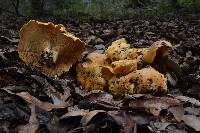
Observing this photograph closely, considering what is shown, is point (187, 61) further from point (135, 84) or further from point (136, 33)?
point (136, 33)

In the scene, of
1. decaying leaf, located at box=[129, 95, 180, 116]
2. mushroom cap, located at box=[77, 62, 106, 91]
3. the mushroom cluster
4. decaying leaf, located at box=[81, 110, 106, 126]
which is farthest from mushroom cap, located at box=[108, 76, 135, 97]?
decaying leaf, located at box=[81, 110, 106, 126]

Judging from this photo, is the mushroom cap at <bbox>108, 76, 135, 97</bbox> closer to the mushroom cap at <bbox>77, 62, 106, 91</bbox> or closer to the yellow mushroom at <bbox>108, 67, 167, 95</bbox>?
the yellow mushroom at <bbox>108, 67, 167, 95</bbox>

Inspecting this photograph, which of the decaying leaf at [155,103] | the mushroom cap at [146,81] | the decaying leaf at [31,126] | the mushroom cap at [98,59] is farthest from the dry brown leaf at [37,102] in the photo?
the mushroom cap at [98,59]

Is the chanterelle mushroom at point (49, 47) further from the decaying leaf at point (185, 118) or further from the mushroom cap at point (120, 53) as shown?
the decaying leaf at point (185, 118)

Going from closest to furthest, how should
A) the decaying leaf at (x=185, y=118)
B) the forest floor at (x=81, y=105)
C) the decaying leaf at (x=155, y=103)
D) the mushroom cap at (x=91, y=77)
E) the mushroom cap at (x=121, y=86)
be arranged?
the forest floor at (x=81, y=105)
the decaying leaf at (x=185, y=118)
the decaying leaf at (x=155, y=103)
the mushroom cap at (x=121, y=86)
the mushroom cap at (x=91, y=77)

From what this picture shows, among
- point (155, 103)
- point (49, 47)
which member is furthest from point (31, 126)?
point (49, 47)

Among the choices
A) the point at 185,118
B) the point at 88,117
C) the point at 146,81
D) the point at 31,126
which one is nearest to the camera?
the point at 31,126

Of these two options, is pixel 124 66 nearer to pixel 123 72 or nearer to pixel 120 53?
pixel 123 72
